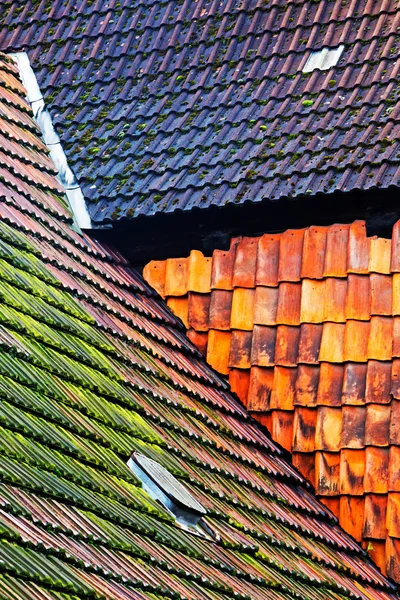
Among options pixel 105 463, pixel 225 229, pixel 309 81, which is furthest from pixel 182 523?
pixel 309 81

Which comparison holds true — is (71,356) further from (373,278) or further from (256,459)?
(373,278)

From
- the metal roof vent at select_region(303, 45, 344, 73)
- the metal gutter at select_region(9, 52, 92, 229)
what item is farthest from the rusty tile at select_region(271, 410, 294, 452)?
the metal roof vent at select_region(303, 45, 344, 73)

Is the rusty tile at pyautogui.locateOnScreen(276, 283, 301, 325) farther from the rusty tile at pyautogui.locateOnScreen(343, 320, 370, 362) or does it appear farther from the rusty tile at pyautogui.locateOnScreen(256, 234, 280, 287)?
the rusty tile at pyautogui.locateOnScreen(343, 320, 370, 362)

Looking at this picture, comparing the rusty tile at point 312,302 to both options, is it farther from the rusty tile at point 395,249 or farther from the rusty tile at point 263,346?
the rusty tile at point 395,249

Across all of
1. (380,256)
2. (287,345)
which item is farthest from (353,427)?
(380,256)

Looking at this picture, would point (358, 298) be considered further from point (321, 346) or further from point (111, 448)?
point (111, 448)

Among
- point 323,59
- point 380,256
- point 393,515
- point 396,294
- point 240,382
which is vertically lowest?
point 393,515
